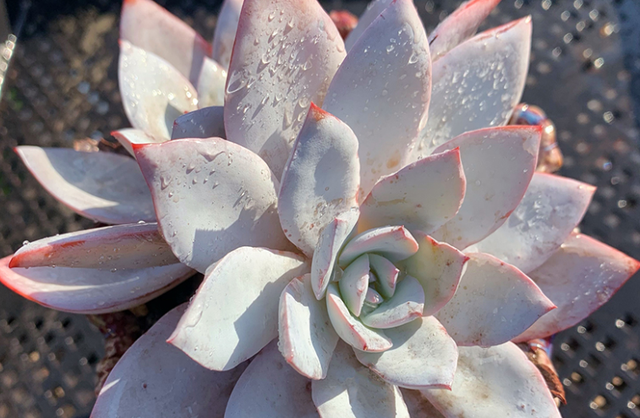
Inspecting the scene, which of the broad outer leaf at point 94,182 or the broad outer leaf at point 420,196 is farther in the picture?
the broad outer leaf at point 94,182

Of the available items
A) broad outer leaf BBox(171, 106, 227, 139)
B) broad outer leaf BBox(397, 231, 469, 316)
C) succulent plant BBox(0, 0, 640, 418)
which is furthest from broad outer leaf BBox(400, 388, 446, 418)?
broad outer leaf BBox(171, 106, 227, 139)

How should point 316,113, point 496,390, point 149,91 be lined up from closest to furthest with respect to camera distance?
point 316,113 → point 496,390 → point 149,91

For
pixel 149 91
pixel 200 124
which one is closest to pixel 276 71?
pixel 200 124

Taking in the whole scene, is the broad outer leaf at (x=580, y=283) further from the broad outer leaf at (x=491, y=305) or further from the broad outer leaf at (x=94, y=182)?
the broad outer leaf at (x=94, y=182)

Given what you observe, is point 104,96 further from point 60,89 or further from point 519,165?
point 519,165

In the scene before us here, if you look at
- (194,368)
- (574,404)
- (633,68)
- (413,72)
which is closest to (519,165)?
(413,72)

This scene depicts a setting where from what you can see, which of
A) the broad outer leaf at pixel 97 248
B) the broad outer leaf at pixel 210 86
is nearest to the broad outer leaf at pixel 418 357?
the broad outer leaf at pixel 97 248

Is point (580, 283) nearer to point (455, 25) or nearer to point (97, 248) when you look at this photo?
point (455, 25)
